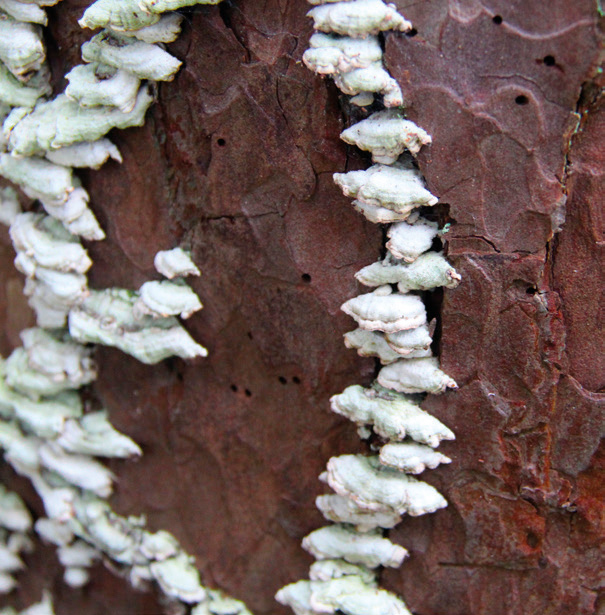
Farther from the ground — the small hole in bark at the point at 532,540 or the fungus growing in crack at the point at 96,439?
the fungus growing in crack at the point at 96,439

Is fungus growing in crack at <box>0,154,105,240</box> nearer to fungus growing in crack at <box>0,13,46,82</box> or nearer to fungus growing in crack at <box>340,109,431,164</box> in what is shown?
fungus growing in crack at <box>0,13,46,82</box>

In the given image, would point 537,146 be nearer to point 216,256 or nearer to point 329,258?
point 329,258

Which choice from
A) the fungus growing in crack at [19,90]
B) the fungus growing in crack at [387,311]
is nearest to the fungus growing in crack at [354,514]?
the fungus growing in crack at [387,311]

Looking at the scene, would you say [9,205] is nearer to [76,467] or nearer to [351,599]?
[76,467]

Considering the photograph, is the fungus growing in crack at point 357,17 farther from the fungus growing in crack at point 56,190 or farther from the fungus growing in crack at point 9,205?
the fungus growing in crack at point 9,205

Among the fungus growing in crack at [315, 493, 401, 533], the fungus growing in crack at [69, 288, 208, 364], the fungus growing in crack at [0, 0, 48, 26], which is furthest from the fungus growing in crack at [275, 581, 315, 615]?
the fungus growing in crack at [0, 0, 48, 26]

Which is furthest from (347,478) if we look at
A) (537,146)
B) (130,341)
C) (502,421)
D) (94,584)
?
(94,584)
